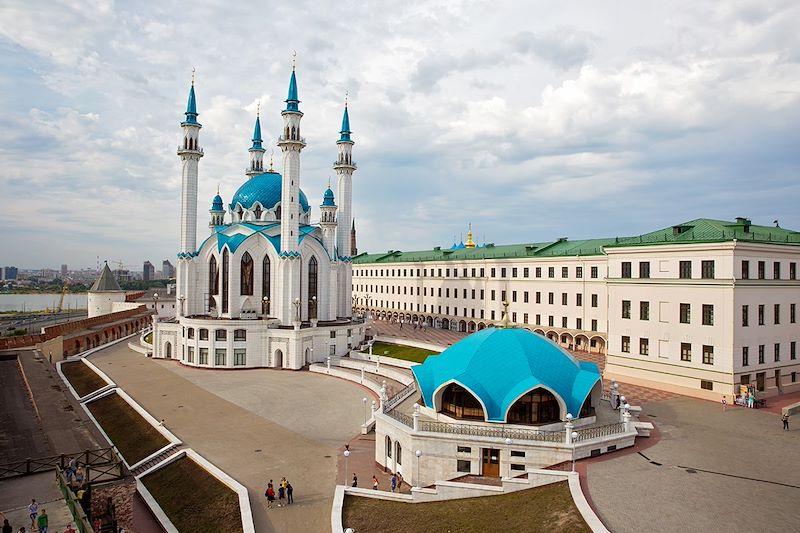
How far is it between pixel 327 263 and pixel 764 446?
1421 inches

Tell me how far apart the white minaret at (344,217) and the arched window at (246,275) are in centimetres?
899

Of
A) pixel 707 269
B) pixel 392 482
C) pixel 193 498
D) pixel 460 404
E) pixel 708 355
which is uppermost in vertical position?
pixel 707 269

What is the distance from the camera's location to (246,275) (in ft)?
152

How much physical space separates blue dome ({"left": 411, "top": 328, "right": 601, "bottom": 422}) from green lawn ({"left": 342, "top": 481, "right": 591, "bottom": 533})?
396 cm

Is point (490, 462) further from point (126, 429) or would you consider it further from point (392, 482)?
point (126, 429)

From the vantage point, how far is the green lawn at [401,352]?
41906mm

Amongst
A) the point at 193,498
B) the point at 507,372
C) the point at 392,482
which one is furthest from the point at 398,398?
the point at 193,498

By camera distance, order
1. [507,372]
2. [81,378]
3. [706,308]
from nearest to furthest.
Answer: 1. [507,372]
2. [706,308]
3. [81,378]

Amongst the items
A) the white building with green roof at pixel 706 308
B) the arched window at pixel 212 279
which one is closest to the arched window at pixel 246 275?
the arched window at pixel 212 279

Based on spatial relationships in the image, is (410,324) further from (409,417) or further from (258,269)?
(409,417)

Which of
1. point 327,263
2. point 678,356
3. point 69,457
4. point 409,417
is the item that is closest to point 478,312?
point 327,263

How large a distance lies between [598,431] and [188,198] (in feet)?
139

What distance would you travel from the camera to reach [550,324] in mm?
47562

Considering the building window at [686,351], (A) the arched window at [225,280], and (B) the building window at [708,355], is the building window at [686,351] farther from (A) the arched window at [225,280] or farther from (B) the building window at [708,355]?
(A) the arched window at [225,280]
